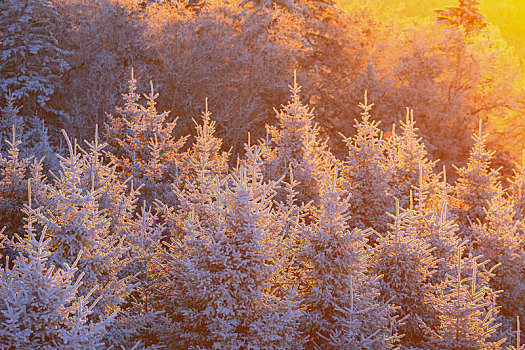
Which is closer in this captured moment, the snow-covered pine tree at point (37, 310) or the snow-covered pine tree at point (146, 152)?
the snow-covered pine tree at point (37, 310)

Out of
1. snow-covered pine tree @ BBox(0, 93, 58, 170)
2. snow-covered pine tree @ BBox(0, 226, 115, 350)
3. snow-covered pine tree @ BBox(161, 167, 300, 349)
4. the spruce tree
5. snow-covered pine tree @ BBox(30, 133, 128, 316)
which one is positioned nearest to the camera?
snow-covered pine tree @ BBox(0, 226, 115, 350)

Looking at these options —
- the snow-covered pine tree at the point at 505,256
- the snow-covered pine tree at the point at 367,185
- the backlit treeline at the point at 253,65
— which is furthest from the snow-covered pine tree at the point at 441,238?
the backlit treeline at the point at 253,65

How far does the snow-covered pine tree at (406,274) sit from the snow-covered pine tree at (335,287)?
2.75 feet

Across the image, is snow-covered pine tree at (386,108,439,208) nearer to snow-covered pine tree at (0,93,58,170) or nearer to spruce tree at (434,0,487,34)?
snow-covered pine tree at (0,93,58,170)

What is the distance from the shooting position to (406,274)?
10172 millimetres

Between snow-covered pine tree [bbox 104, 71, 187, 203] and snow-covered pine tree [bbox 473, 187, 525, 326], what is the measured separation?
9.14 m

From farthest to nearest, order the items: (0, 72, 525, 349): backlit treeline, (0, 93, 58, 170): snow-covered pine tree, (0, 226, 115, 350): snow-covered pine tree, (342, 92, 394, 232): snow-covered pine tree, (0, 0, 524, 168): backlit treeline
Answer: (0, 0, 524, 168): backlit treeline → (0, 93, 58, 170): snow-covered pine tree → (342, 92, 394, 232): snow-covered pine tree → (0, 72, 525, 349): backlit treeline → (0, 226, 115, 350): snow-covered pine tree

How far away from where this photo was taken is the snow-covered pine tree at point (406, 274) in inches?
401

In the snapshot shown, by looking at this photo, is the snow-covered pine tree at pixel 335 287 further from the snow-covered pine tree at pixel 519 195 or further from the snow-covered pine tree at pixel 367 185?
the snow-covered pine tree at pixel 519 195

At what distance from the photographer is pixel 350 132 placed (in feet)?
99.7

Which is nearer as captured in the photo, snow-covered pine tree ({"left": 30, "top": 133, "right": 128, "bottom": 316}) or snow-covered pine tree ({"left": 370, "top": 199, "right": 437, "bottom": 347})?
snow-covered pine tree ({"left": 30, "top": 133, "right": 128, "bottom": 316})

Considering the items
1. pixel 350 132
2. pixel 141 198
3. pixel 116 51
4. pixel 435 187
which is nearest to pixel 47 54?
pixel 116 51

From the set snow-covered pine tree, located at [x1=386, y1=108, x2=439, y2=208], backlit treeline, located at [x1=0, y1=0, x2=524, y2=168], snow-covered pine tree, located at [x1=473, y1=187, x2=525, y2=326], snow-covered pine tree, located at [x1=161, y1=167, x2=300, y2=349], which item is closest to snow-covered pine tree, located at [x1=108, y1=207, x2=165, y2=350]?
snow-covered pine tree, located at [x1=161, y1=167, x2=300, y2=349]

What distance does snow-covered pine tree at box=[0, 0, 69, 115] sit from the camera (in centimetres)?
2412
